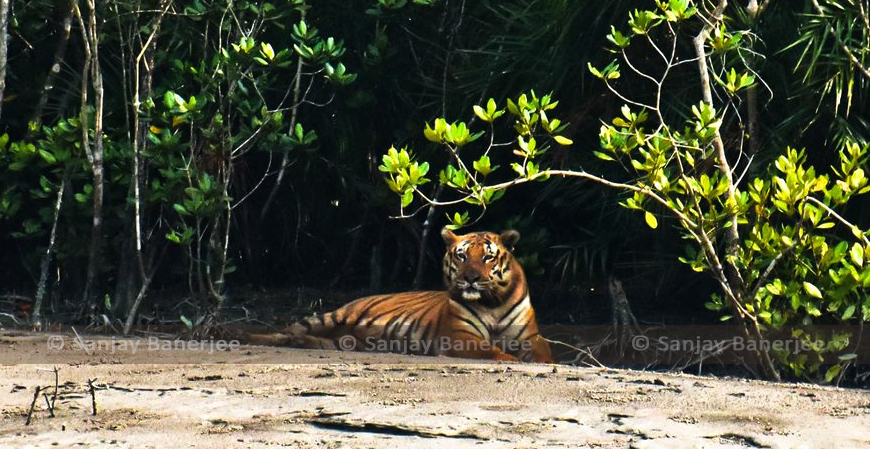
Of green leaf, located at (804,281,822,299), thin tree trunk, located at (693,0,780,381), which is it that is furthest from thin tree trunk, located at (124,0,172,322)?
green leaf, located at (804,281,822,299)

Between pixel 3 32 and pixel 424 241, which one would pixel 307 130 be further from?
pixel 3 32

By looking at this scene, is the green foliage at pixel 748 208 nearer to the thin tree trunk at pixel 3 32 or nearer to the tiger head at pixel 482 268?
the tiger head at pixel 482 268

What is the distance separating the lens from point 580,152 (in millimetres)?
7879

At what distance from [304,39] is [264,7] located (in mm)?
296

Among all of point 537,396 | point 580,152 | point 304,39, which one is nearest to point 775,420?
point 537,396

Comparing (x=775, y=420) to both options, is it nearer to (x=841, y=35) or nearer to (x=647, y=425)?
(x=647, y=425)
